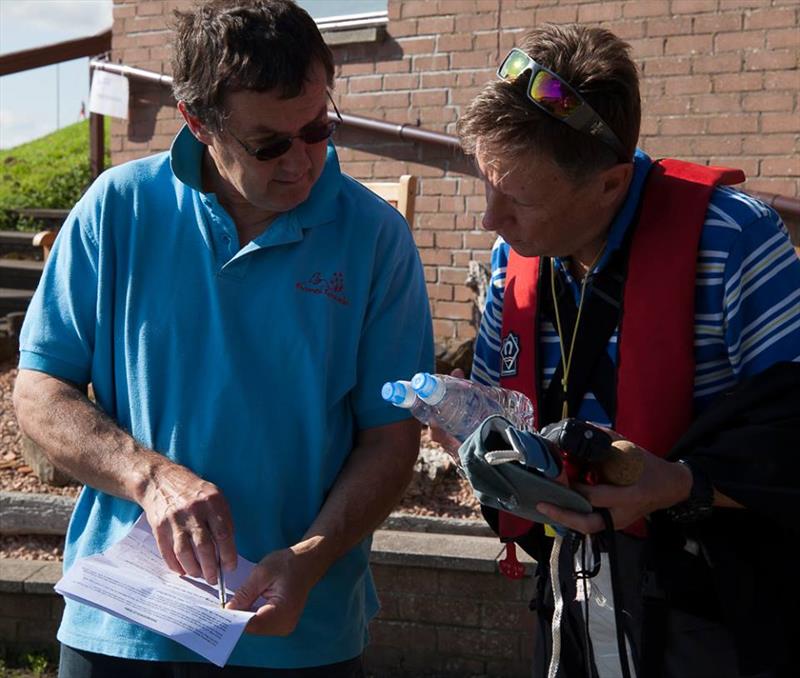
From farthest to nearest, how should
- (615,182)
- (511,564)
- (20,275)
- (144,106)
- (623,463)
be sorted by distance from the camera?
(20,275)
(144,106)
(511,564)
(615,182)
(623,463)

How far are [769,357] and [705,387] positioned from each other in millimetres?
165

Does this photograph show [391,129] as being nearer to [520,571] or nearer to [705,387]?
[520,571]

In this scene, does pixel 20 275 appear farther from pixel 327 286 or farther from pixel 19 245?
pixel 327 286

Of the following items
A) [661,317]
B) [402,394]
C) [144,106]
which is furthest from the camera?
[144,106]

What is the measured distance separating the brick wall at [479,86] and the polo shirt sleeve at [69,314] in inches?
168

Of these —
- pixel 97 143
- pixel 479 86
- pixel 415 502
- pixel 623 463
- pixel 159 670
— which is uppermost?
pixel 479 86

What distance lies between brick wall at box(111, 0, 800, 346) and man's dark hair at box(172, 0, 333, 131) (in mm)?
4016

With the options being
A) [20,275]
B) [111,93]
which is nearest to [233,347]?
[111,93]

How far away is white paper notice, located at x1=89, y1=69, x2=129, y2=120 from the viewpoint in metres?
7.79

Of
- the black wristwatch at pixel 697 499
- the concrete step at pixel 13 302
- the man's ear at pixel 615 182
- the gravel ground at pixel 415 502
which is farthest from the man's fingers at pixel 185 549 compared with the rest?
the concrete step at pixel 13 302

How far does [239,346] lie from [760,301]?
106 cm

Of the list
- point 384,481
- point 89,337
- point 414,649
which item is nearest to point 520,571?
point 384,481

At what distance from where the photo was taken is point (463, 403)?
2232 millimetres

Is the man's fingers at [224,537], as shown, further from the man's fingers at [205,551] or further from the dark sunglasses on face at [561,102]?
the dark sunglasses on face at [561,102]
